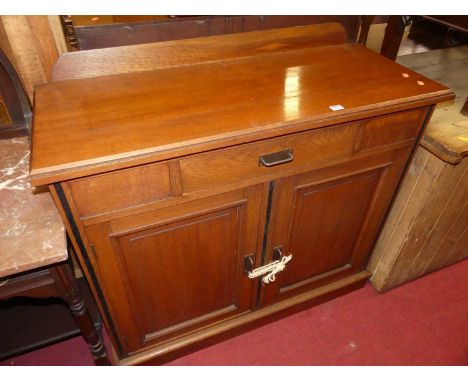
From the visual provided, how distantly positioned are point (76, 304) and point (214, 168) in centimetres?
62

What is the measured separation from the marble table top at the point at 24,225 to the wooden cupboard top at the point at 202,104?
0.85 feet

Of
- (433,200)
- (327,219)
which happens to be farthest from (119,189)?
(433,200)

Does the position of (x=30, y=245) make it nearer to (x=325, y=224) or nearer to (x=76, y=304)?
(x=76, y=304)

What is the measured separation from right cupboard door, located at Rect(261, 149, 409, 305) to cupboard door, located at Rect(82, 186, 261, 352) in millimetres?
106

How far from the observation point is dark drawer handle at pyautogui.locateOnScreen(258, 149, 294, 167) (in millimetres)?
928

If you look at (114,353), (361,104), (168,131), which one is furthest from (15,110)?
(361,104)

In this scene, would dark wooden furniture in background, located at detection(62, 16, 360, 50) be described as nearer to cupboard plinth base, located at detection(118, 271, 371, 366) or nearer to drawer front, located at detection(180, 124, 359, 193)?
drawer front, located at detection(180, 124, 359, 193)

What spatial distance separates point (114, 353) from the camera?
1.32 metres

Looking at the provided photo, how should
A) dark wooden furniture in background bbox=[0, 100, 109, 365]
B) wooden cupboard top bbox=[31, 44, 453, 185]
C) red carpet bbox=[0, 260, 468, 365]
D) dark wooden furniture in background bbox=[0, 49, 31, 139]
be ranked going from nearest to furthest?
wooden cupboard top bbox=[31, 44, 453, 185] < dark wooden furniture in background bbox=[0, 100, 109, 365] < dark wooden furniture in background bbox=[0, 49, 31, 139] < red carpet bbox=[0, 260, 468, 365]

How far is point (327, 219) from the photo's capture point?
127 centimetres

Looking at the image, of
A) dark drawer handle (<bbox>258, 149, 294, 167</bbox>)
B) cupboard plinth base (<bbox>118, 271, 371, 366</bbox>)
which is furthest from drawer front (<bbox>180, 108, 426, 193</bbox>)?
cupboard plinth base (<bbox>118, 271, 371, 366</bbox>)

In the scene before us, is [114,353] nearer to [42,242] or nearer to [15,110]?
[42,242]

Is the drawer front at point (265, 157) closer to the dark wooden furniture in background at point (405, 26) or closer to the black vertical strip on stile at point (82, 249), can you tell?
the black vertical strip on stile at point (82, 249)

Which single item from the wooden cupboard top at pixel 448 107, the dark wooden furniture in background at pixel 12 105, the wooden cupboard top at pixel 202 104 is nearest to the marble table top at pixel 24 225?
the dark wooden furniture in background at pixel 12 105
